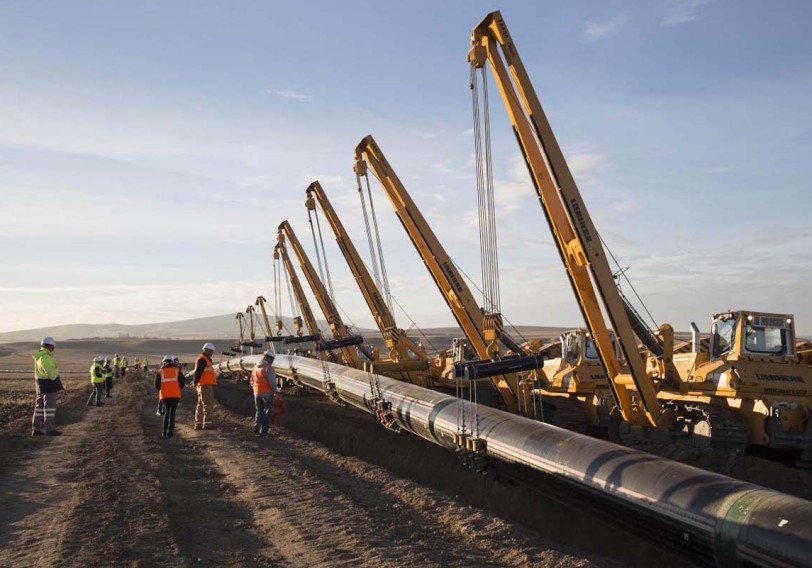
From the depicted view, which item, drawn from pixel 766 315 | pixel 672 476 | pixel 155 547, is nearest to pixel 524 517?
pixel 672 476

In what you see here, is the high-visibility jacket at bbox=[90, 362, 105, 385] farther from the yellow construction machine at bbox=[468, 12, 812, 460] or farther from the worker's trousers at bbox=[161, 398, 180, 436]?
the yellow construction machine at bbox=[468, 12, 812, 460]

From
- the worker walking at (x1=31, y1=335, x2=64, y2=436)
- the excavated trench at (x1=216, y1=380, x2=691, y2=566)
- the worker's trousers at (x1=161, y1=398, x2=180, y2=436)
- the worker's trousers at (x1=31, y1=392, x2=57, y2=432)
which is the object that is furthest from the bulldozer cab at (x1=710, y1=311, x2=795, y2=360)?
the worker's trousers at (x1=31, y1=392, x2=57, y2=432)

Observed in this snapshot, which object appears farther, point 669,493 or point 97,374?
point 97,374

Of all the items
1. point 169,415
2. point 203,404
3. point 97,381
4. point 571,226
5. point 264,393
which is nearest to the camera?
point 571,226

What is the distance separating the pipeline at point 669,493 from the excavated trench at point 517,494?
0.67 feet

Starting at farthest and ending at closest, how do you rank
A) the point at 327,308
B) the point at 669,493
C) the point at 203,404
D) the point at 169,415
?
the point at 327,308 → the point at 203,404 → the point at 169,415 → the point at 669,493

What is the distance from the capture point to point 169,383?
51.0 ft

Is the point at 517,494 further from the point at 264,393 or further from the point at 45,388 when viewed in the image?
the point at 45,388

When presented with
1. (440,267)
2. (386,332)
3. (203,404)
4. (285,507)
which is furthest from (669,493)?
(386,332)

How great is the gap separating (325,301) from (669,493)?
99.8 feet

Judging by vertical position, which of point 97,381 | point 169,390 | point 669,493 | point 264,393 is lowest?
point 669,493

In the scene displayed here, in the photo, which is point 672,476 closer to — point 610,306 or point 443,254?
point 610,306

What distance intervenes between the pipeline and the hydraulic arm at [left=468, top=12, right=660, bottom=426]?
325 centimetres

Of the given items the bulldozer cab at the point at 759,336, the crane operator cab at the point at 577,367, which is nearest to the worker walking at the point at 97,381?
the crane operator cab at the point at 577,367
